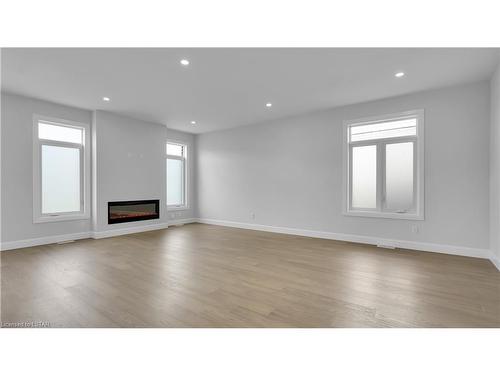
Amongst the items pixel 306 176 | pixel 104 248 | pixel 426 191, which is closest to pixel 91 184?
pixel 104 248

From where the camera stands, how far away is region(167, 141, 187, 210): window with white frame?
7238 millimetres

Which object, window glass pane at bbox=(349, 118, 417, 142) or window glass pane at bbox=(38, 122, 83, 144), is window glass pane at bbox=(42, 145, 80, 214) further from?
window glass pane at bbox=(349, 118, 417, 142)

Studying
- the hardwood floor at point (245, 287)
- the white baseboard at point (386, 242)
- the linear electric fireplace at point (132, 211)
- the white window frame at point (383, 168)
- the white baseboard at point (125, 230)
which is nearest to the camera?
the hardwood floor at point (245, 287)

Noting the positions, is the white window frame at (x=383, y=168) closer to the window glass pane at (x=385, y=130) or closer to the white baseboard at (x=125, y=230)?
the window glass pane at (x=385, y=130)

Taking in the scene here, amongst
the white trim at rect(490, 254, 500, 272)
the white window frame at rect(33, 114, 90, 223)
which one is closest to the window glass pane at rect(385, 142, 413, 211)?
the white trim at rect(490, 254, 500, 272)

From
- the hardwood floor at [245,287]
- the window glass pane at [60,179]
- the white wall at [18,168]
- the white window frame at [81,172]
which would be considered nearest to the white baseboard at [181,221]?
the white window frame at [81,172]

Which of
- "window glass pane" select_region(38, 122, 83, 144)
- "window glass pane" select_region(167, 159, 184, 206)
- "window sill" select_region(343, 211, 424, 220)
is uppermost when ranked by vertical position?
"window glass pane" select_region(38, 122, 83, 144)

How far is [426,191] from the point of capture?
4148 millimetres

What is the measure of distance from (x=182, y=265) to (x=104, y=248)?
2.01 metres

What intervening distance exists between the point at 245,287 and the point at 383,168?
12.1 ft

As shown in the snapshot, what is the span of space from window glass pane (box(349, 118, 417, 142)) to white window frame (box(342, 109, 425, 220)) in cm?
9

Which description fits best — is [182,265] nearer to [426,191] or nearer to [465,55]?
[426,191]

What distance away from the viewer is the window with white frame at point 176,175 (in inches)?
285

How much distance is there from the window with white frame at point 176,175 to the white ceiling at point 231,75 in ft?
7.57
